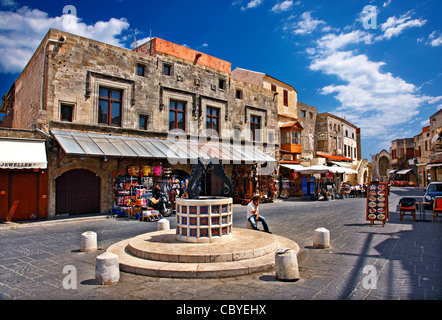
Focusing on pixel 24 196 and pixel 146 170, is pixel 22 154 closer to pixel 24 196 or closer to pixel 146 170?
pixel 24 196

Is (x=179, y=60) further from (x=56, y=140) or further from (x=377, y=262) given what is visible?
(x=377, y=262)

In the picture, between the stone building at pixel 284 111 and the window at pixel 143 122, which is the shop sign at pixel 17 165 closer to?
the window at pixel 143 122

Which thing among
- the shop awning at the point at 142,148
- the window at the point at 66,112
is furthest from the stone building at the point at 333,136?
the window at the point at 66,112

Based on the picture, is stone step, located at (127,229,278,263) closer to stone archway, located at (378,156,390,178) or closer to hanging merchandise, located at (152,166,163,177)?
hanging merchandise, located at (152,166,163,177)

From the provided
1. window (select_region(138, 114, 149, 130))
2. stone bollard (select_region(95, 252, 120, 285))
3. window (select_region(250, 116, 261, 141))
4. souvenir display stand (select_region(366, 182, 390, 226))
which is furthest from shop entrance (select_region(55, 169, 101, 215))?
window (select_region(250, 116, 261, 141))

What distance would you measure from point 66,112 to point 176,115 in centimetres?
623

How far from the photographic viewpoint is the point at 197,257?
6.01 m

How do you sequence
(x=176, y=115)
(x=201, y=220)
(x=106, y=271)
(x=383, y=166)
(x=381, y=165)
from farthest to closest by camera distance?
1. (x=381, y=165)
2. (x=383, y=166)
3. (x=176, y=115)
4. (x=201, y=220)
5. (x=106, y=271)

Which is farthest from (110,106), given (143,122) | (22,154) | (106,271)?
(106,271)

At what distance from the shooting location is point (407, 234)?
9.27 m

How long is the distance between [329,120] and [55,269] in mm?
33525

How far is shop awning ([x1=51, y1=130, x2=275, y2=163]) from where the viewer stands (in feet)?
42.0

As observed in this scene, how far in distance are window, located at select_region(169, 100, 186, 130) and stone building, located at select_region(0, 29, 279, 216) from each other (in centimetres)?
6
